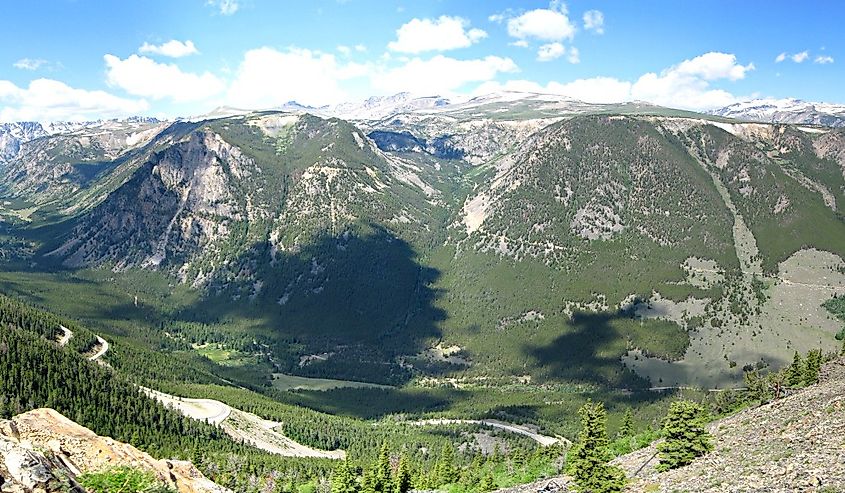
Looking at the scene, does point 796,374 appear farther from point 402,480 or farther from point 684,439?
point 402,480

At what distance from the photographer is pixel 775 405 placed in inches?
3014

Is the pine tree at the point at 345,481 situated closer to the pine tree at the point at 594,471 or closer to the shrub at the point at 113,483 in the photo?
the pine tree at the point at 594,471

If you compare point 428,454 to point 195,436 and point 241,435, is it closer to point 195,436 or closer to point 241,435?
point 241,435

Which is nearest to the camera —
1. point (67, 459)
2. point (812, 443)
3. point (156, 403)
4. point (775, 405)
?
point (812, 443)

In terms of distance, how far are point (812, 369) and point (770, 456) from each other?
50081mm

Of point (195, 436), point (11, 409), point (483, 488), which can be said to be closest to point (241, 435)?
point (195, 436)

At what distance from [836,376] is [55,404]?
6531 inches

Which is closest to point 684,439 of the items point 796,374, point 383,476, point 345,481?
point 383,476

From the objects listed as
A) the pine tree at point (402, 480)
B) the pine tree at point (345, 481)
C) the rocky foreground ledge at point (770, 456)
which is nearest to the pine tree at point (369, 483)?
the pine tree at point (345, 481)

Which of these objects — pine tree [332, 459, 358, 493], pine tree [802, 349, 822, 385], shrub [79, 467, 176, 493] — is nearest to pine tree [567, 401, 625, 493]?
shrub [79, 467, 176, 493]

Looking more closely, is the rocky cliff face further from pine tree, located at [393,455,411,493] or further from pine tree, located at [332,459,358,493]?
pine tree, located at [393,455,411,493]

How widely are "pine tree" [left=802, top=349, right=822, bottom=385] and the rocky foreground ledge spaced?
12390 mm

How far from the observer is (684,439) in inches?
2547

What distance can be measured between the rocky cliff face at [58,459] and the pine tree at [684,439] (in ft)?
171
